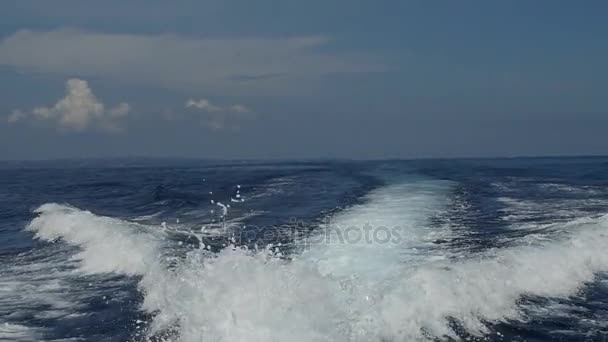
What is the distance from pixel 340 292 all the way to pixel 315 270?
1066 mm

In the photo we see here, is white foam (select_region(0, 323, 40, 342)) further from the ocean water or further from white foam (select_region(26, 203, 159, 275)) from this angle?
white foam (select_region(26, 203, 159, 275))

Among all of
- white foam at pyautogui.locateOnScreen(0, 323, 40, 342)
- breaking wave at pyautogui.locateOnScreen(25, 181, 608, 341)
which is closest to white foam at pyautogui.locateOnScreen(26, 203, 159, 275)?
breaking wave at pyautogui.locateOnScreen(25, 181, 608, 341)

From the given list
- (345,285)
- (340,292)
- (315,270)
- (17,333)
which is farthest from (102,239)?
(340,292)

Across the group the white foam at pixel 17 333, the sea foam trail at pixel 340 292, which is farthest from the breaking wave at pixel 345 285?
the white foam at pixel 17 333

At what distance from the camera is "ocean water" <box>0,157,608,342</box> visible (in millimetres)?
10484

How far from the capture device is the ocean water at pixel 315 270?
10484 mm

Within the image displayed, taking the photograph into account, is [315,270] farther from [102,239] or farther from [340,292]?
[102,239]

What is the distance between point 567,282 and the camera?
1388 centimetres

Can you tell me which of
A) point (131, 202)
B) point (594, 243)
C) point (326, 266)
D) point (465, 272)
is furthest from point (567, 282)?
point (131, 202)

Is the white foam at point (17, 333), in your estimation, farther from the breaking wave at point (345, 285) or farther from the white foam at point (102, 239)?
the white foam at point (102, 239)

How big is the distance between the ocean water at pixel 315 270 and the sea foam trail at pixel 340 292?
39mm

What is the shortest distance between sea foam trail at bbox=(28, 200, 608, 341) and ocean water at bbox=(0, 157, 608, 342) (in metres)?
0.04

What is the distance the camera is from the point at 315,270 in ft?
41.8

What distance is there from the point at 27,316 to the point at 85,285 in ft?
8.31
